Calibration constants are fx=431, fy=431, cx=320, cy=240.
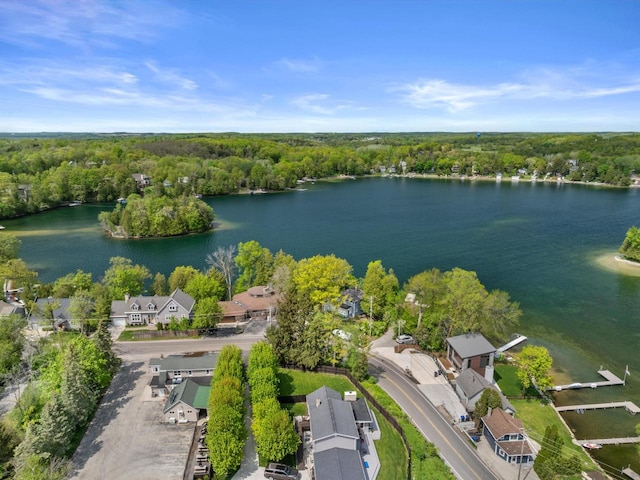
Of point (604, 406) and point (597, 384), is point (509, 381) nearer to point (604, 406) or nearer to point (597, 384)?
→ point (604, 406)

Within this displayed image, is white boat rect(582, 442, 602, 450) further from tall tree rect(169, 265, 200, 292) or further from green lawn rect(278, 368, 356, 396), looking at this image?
tall tree rect(169, 265, 200, 292)

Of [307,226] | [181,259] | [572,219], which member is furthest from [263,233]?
[572,219]

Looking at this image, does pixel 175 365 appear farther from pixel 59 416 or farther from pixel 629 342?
pixel 629 342

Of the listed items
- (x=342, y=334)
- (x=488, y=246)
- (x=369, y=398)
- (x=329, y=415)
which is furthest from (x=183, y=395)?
(x=488, y=246)

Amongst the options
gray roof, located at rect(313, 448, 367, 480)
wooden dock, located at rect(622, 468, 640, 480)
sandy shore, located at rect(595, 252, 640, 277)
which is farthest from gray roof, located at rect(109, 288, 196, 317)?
sandy shore, located at rect(595, 252, 640, 277)

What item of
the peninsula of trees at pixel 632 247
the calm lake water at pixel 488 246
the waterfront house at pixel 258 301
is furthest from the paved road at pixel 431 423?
the peninsula of trees at pixel 632 247
